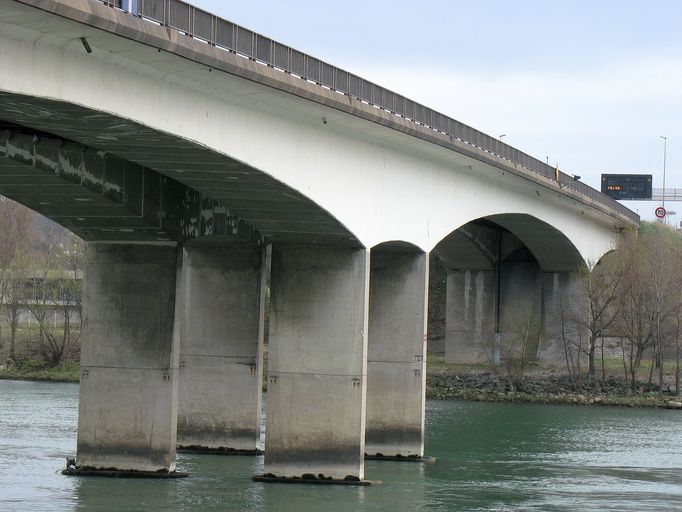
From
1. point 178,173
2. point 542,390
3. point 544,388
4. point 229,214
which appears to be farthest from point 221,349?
point 544,388

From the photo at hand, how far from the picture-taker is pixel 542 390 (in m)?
→ 71.7

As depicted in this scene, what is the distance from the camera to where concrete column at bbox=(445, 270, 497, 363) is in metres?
80.9

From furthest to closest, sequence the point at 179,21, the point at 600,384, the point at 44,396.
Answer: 1. the point at 600,384
2. the point at 44,396
3. the point at 179,21

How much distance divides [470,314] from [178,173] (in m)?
52.5

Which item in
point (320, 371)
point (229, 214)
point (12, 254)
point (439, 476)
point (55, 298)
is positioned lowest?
point (439, 476)

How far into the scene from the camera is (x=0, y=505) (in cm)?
3058

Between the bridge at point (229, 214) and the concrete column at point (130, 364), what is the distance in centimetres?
5

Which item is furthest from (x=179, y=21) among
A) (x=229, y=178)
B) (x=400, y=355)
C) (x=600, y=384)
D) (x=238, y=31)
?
(x=600, y=384)

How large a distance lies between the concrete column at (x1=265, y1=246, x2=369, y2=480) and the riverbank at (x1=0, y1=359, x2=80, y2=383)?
39993mm

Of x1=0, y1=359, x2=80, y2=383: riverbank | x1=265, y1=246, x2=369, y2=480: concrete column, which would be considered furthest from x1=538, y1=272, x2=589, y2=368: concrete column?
x1=265, y1=246, x2=369, y2=480: concrete column

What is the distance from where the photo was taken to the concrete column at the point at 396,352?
41781 mm

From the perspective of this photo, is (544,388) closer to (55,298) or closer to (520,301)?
(520,301)

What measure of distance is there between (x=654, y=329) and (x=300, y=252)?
42182mm

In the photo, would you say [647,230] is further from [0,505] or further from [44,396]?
[0,505]
